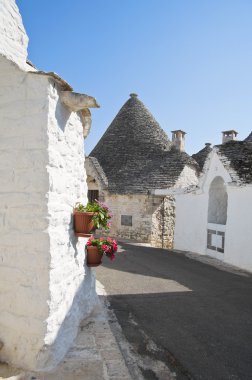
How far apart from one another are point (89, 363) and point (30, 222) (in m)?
1.78

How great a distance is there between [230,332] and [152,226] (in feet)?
39.4

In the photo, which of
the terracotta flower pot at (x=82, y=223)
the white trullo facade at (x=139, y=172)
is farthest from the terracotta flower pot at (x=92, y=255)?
the white trullo facade at (x=139, y=172)

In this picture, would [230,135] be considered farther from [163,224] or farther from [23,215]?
[23,215]

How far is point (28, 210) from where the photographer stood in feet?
10.5

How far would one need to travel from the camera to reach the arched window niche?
40.9 ft

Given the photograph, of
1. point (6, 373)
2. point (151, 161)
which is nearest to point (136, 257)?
point (6, 373)

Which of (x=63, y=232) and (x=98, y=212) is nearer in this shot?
(x=63, y=232)

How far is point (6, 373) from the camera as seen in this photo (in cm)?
306

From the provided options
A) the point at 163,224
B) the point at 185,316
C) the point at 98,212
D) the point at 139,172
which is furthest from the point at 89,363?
the point at 139,172

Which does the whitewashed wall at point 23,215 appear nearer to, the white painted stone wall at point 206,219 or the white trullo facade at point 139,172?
the white painted stone wall at point 206,219

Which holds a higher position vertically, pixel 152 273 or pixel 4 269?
pixel 4 269

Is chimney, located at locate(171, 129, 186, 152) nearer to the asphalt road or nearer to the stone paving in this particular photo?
the asphalt road

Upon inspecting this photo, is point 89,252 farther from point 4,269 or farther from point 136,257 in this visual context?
point 136,257

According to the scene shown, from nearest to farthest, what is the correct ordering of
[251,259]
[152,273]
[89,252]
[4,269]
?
[4,269]
[89,252]
[152,273]
[251,259]
